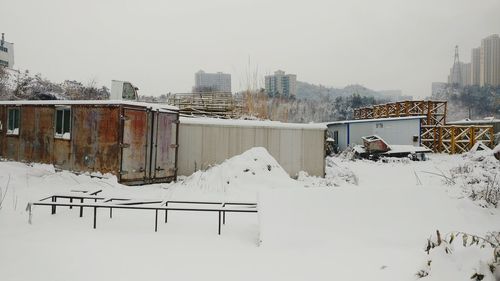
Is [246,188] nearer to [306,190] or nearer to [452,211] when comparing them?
[306,190]

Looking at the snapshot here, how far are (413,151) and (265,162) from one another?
1384 cm

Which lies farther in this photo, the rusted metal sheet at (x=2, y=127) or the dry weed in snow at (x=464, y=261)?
the rusted metal sheet at (x=2, y=127)

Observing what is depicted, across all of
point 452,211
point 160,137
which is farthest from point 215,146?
point 452,211

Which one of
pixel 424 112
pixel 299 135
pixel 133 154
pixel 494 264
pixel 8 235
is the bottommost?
pixel 8 235

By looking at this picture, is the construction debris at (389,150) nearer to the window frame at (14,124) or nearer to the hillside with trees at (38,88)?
the window frame at (14,124)

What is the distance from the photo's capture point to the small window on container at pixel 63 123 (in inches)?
413

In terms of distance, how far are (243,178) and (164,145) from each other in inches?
126

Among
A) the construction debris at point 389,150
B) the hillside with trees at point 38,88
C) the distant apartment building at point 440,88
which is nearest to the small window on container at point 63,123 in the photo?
the hillside with trees at point 38,88

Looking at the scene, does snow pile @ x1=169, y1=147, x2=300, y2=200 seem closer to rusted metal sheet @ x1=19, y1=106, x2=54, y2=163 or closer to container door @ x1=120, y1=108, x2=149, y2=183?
container door @ x1=120, y1=108, x2=149, y2=183

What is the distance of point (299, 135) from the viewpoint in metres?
12.9

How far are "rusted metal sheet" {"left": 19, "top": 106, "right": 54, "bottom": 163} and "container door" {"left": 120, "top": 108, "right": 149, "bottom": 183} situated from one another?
284 cm

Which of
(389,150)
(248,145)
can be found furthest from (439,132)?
(248,145)

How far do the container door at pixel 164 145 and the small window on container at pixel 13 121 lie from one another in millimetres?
5095

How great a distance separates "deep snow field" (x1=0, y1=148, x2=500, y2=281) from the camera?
160 inches
